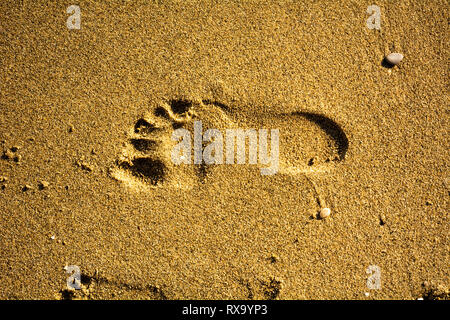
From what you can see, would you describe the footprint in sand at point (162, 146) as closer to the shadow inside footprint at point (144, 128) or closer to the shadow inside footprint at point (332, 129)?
the shadow inside footprint at point (144, 128)

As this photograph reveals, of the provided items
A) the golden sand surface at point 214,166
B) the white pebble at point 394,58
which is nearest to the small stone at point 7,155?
the golden sand surface at point 214,166

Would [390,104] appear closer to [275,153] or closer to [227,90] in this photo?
[275,153]

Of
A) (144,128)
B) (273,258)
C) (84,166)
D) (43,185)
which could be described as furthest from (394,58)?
(43,185)

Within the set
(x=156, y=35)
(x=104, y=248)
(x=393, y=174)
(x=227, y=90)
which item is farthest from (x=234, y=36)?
(x=104, y=248)

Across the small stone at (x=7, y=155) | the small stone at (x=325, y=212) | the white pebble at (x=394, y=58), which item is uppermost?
the white pebble at (x=394, y=58)

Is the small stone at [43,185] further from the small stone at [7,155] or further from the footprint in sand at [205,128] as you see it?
the footprint in sand at [205,128]

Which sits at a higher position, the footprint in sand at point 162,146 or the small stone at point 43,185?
the footprint in sand at point 162,146

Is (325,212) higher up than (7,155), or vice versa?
(7,155)

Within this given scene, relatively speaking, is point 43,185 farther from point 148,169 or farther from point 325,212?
point 325,212
